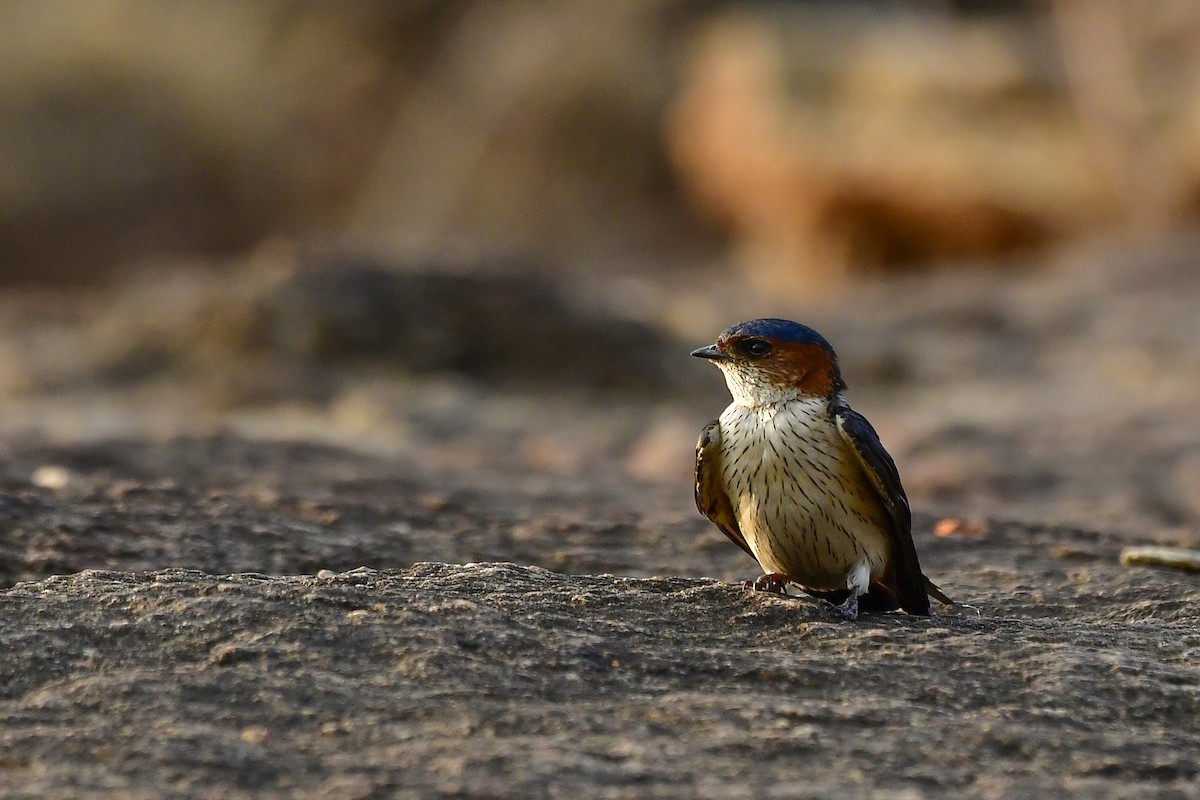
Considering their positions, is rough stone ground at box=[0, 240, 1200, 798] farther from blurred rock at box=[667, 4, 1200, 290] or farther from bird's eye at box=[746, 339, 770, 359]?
blurred rock at box=[667, 4, 1200, 290]

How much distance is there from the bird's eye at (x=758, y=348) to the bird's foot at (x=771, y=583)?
601 millimetres

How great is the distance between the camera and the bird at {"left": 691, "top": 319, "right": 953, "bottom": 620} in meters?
4.16

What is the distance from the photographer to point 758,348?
14.5 feet

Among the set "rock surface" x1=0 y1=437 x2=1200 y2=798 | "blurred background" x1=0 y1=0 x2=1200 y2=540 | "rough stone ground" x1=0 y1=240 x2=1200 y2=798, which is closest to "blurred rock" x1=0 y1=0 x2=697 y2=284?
"blurred background" x1=0 y1=0 x2=1200 y2=540

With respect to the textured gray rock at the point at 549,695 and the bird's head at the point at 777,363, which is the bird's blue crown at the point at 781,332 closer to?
the bird's head at the point at 777,363

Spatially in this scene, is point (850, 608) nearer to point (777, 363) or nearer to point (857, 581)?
point (857, 581)

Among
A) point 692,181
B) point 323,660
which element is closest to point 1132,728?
point 323,660

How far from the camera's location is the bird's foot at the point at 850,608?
3.99 metres

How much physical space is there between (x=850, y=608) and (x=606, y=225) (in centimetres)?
2236

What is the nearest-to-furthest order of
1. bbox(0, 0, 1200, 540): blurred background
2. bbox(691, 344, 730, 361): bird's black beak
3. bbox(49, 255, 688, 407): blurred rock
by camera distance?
bbox(691, 344, 730, 361): bird's black beak
bbox(0, 0, 1200, 540): blurred background
bbox(49, 255, 688, 407): blurred rock

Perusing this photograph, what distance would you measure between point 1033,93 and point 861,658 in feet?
56.1

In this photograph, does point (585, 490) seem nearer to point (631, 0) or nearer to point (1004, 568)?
point (1004, 568)

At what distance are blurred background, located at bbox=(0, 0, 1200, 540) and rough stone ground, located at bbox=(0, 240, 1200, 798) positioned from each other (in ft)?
5.50

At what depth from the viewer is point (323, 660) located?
3428 millimetres
